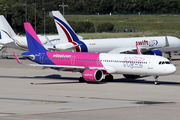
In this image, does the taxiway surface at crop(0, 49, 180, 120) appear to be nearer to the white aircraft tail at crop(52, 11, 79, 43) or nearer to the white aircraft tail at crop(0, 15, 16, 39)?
the white aircraft tail at crop(52, 11, 79, 43)

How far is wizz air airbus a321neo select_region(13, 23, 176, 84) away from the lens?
A: 1603 inches

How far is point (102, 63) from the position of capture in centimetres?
4362

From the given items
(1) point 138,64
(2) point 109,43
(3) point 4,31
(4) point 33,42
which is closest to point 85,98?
(1) point 138,64

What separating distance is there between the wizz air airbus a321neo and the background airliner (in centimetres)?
1542

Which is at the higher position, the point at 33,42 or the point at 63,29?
the point at 63,29

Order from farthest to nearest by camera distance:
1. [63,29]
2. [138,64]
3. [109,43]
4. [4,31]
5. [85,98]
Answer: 1. [4,31]
2. [109,43]
3. [63,29]
4. [138,64]
5. [85,98]

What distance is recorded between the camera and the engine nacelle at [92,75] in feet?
136

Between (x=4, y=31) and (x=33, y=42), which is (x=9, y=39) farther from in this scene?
(x=33, y=42)

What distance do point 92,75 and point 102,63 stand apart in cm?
276

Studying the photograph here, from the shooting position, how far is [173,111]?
2639 cm

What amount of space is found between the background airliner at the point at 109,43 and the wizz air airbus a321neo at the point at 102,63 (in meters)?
15.4

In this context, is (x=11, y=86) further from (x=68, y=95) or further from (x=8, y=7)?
(x=8, y=7)

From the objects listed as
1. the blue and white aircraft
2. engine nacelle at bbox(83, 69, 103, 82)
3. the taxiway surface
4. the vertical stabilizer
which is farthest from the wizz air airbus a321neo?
the blue and white aircraft

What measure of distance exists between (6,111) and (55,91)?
11.1m
